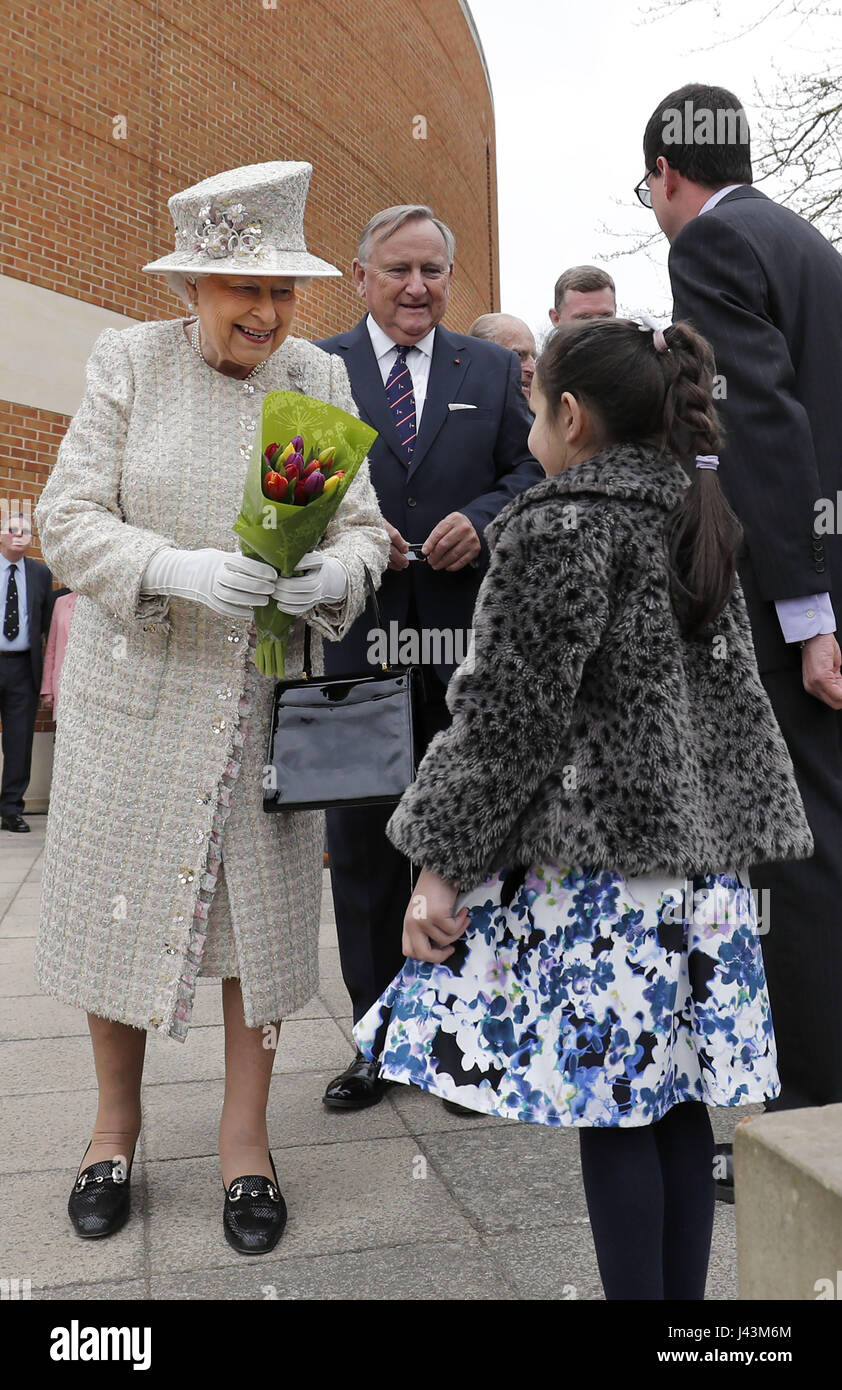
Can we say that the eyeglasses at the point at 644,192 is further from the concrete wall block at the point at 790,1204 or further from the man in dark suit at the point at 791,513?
the concrete wall block at the point at 790,1204

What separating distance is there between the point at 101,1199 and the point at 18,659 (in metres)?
7.89

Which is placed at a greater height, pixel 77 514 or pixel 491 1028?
pixel 77 514

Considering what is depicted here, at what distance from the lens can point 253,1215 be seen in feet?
8.73

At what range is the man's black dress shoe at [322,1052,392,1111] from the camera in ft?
11.5

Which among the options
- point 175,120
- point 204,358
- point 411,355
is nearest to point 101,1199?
point 204,358

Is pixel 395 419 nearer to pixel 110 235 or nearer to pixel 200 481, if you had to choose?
pixel 200 481

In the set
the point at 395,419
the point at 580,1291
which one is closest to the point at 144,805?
the point at 580,1291

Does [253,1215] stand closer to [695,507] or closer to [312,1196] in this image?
[312,1196]

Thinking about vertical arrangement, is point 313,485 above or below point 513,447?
below

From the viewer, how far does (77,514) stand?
2713mm

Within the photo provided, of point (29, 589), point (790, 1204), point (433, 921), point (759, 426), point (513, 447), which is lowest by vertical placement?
point (790, 1204)

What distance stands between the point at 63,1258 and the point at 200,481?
1.59 metres

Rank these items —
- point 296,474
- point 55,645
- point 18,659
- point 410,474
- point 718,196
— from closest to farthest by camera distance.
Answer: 1. point 296,474
2. point 718,196
3. point 410,474
4. point 18,659
5. point 55,645
